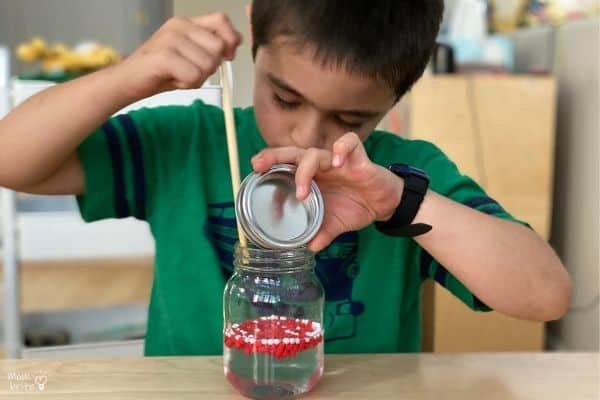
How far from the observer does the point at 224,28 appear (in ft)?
1.73

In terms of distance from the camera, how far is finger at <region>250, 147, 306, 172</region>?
1.51 ft

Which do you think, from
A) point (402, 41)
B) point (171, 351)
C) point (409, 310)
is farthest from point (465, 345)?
point (402, 41)

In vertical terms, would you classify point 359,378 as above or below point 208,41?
below

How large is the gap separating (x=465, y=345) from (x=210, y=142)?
1.10m

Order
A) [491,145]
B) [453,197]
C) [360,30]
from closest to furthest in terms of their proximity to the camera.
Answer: [360,30]
[453,197]
[491,145]

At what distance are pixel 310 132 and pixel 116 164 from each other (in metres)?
0.21

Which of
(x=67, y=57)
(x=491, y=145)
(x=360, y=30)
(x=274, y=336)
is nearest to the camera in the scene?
(x=274, y=336)

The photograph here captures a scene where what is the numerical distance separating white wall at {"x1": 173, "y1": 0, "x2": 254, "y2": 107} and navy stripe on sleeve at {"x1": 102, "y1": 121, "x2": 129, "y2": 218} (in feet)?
0.40

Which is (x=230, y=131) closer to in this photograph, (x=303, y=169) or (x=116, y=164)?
(x=303, y=169)

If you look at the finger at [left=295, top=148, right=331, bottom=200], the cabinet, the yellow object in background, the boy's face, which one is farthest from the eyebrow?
the cabinet

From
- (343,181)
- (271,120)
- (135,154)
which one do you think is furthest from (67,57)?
(343,181)

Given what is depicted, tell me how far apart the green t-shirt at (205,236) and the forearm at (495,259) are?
0.07 m

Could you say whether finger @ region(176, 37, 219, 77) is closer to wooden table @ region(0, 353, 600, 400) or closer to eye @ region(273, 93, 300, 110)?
eye @ region(273, 93, 300, 110)

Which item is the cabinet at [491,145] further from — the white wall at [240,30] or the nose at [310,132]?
the nose at [310,132]
